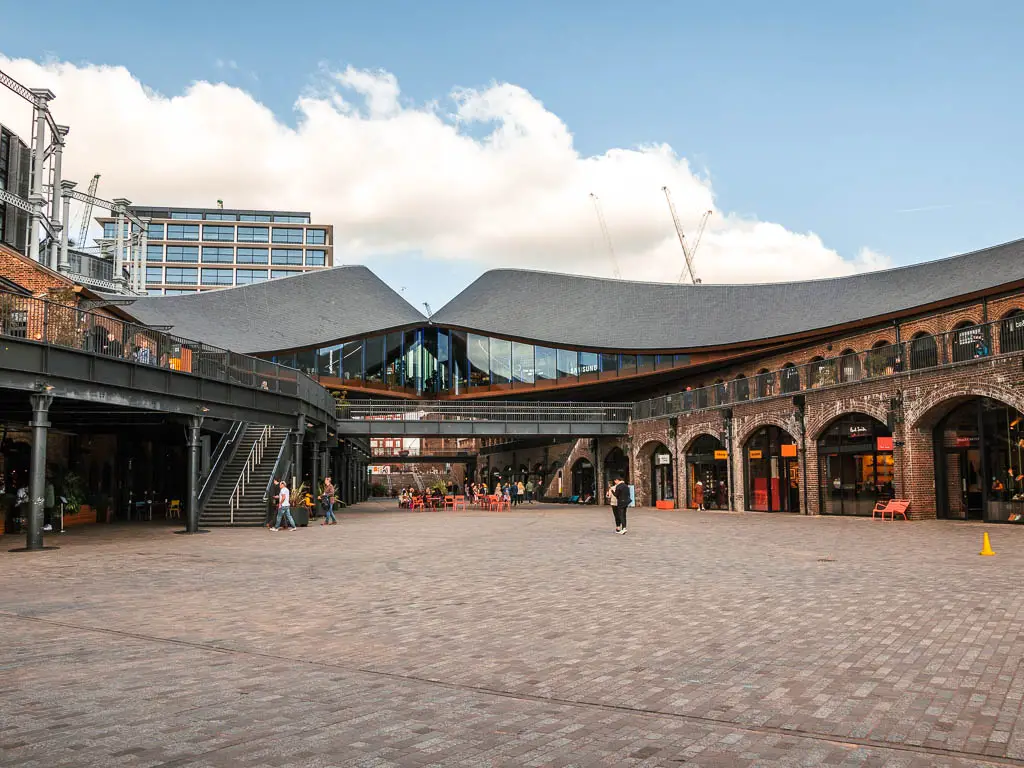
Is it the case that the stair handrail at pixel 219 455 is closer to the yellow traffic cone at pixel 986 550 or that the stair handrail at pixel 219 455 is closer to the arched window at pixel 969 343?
the yellow traffic cone at pixel 986 550

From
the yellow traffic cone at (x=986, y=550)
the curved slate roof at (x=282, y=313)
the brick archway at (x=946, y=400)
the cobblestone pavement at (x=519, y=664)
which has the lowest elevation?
the cobblestone pavement at (x=519, y=664)

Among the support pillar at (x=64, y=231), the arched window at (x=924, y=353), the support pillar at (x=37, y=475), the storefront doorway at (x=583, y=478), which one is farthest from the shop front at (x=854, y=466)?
the support pillar at (x=64, y=231)

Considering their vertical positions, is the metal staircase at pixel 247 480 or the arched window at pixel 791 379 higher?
the arched window at pixel 791 379

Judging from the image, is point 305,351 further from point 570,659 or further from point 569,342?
point 570,659

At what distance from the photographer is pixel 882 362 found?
25.0 meters

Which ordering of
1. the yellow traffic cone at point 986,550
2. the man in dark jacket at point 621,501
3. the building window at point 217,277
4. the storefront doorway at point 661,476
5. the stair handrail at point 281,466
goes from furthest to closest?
the building window at point 217,277 → the storefront doorway at point 661,476 → the stair handrail at point 281,466 → the man in dark jacket at point 621,501 → the yellow traffic cone at point 986,550

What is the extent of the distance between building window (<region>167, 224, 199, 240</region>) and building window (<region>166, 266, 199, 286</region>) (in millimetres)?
3970

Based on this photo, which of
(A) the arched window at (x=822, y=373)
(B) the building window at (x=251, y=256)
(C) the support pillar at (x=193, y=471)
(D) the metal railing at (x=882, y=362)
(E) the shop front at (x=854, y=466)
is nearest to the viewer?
(D) the metal railing at (x=882, y=362)

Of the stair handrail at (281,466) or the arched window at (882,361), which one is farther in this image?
the stair handrail at (281,466)

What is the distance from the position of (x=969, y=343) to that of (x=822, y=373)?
20.5 ft

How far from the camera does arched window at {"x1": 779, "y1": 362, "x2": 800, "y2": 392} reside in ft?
96.3

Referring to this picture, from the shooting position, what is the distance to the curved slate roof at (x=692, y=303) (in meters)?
37.3

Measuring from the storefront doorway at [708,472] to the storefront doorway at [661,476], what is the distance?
5.68 feet

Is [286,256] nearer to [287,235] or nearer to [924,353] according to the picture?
[287,235]
